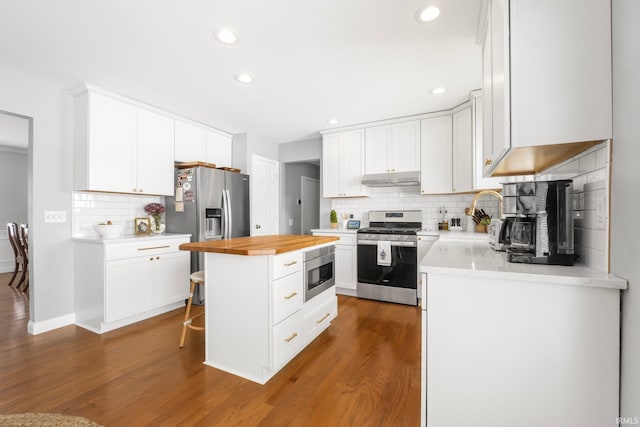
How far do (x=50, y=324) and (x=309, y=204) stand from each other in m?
4.57

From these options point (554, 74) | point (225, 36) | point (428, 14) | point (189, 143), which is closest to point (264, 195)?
point (189, 143)

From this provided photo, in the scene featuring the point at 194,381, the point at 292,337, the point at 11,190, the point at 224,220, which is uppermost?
the point at 11,190

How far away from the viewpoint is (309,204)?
639cm

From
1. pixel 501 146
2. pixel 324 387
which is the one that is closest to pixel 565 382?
pixel 501 146

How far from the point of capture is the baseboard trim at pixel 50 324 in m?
2.67

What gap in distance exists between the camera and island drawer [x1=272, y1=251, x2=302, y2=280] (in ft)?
6.28

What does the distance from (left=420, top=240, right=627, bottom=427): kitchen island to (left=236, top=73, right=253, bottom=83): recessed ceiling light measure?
2.44m

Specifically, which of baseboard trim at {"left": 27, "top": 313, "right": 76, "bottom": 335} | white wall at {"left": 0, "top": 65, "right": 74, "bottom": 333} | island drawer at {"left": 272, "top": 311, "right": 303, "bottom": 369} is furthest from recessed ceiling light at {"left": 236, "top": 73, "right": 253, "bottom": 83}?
baseboard trim at {"left": 27, "top": 313, "right": 76, "bottom": 335}

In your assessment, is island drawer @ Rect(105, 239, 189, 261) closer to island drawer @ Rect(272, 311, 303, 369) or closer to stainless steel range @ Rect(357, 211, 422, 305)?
island drawer @ Rect(272, 311, 303, 369)

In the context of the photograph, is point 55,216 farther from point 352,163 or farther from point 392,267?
point 392,267

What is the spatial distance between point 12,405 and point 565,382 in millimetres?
2893

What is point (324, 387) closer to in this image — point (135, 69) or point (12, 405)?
point (12, 405)

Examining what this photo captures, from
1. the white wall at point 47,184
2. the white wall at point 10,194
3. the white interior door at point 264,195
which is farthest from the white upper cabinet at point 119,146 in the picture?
the white wall at point 10,194

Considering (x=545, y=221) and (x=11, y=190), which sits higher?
(x=11, y=190)
